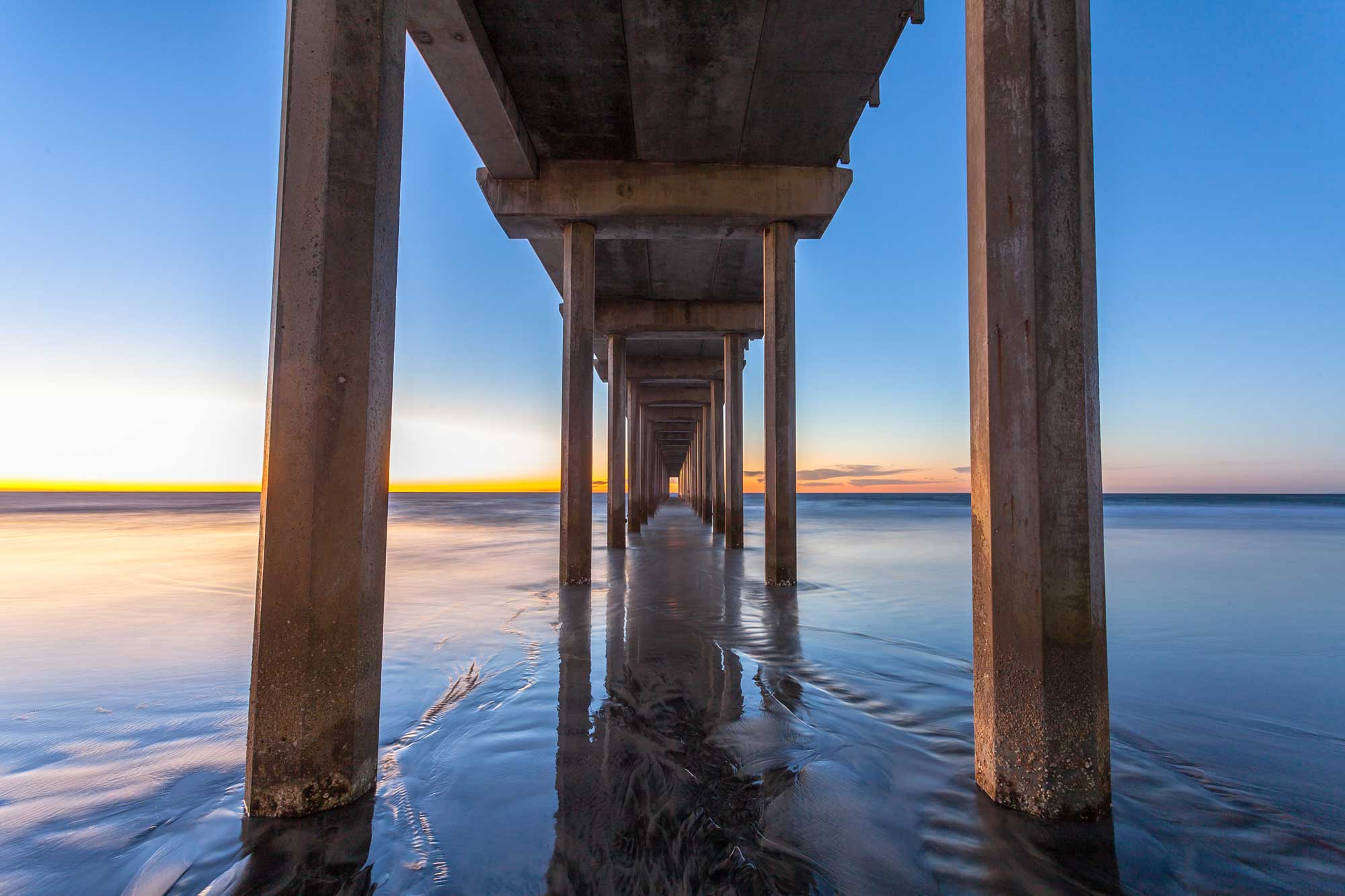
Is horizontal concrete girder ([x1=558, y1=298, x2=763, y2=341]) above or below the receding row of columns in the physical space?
above

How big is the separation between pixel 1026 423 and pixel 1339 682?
16.4ft

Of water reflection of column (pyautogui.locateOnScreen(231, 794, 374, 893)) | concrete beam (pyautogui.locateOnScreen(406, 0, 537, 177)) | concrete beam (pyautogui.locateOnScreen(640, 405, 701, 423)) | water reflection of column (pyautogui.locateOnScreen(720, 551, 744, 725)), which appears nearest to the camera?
water reflection of column (pyautogui.locateOnScreen(231, 794, 374, 893))

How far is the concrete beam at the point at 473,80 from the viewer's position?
6793mm

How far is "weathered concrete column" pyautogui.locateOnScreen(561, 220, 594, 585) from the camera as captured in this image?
9.54 m

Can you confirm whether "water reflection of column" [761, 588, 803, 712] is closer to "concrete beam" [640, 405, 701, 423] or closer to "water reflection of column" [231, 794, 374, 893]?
"water reflection of column" [231, 794, 374, 893]

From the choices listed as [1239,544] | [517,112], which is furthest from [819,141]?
[1239,544]

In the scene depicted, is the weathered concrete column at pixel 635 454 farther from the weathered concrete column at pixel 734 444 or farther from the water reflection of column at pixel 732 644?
the water reflection of column at pixel 732 644

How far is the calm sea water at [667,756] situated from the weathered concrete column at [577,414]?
4.38ft

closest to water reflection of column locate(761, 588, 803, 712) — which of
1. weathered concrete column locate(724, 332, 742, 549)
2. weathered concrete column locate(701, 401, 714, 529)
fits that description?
weathered concrete column locate(724, 332, 742, 549)

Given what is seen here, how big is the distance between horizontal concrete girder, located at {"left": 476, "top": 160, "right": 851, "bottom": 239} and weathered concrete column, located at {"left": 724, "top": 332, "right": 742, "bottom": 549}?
663 cm

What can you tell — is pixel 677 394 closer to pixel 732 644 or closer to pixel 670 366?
pixel 670 366

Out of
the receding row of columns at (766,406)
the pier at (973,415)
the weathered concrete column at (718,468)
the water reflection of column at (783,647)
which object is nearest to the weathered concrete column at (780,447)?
the receding row of columns at (766,406)

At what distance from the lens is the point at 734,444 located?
15477 millimetres

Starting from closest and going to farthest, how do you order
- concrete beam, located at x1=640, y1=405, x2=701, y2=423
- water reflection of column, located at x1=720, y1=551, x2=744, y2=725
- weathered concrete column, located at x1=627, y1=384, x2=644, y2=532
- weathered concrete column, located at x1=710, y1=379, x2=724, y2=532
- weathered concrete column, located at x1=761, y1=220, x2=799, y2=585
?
1. water reflection of column, located at x1=720, y1=551, x2=744, y2=725
2. weathered concrete column, located at x1=761, y1=220, x2=799, y2=585
3. weathered concrete column, located at x1=710, y1=379, x2=724, y2=532
4. weathered concrete column, located at x1=627, y1=384, x2=644, y2=532
5. concrete beam, located at x1=640, y1=405, x2=701, y2=423
